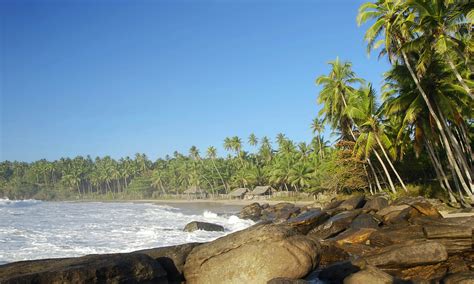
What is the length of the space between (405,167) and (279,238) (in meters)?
28.8

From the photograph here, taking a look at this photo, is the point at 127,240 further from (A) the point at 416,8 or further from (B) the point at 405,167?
(B) the point at 405,167

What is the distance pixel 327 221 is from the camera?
16328 mm

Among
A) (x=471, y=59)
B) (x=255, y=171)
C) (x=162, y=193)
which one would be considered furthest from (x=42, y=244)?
(x=162, y=193)

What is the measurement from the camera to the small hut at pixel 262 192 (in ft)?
220

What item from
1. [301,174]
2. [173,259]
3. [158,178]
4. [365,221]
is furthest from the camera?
[158,178]

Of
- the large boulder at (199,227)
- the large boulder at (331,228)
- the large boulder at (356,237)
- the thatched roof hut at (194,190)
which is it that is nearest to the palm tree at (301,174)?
the large boulder at (199,227)

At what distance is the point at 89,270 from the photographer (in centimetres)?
702

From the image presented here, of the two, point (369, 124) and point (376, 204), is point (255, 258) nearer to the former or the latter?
point (376, 204)

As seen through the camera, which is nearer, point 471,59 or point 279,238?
point 279,238

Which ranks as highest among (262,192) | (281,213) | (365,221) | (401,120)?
(401,120)

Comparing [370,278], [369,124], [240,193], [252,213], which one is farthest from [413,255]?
[240,193]

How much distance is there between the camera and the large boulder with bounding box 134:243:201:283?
8.87m

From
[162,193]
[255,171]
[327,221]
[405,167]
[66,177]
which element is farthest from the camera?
[66,177]

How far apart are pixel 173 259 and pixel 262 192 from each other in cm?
5838
